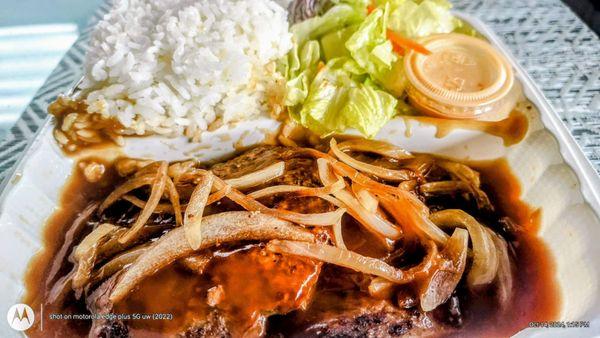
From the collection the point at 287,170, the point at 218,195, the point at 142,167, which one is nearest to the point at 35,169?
the point at 142,167

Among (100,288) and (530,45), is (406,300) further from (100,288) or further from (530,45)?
(530,45)

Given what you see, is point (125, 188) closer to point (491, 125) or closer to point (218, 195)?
point (218, 195)

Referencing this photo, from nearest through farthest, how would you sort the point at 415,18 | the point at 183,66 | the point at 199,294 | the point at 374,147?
the point at 199,294 < the point at 183,66 < the point at 374,147 < the point at 415,18

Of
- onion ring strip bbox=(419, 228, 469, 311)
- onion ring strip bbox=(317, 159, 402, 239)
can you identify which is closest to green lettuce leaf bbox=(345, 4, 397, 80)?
onion ring strip bbox=(317, 159, 402, 239)

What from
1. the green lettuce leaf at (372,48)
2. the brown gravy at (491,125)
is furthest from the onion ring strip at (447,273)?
the green lettuce leaf at (372,48)

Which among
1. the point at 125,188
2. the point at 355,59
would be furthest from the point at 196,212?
the point at 355,59

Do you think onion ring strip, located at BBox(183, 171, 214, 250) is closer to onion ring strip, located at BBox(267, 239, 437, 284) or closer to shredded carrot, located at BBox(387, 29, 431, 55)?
onion ring strip, located at BBox(267, 239, 437, 284)
